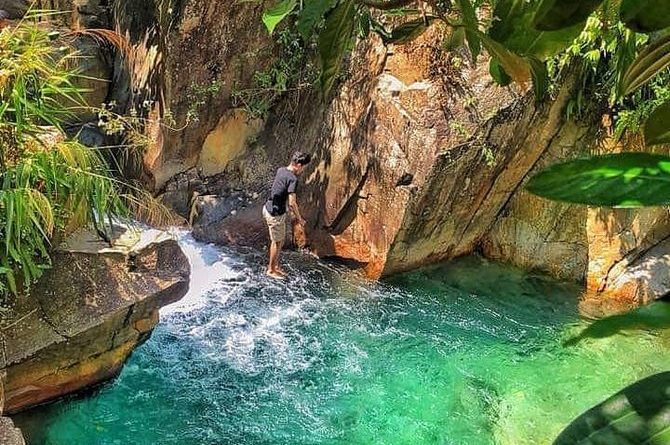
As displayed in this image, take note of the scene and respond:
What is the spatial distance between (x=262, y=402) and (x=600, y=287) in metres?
3.00

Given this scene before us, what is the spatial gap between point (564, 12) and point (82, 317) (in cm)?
313

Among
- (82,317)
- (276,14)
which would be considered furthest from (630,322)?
(82,317)

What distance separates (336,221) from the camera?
518 cm

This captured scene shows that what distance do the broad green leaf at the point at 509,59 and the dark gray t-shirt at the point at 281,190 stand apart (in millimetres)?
4175

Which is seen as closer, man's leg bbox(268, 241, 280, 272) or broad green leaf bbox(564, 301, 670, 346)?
broad green leaf bbox(564, 301, 670, 346)

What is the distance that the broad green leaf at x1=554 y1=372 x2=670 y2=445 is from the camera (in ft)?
1.13

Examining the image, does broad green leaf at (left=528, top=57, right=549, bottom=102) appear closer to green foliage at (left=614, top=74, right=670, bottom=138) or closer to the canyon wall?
the canyon wall

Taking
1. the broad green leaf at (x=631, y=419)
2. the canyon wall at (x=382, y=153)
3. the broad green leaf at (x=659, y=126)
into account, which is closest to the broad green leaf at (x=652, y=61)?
the broad green leaf at (x=659, y=126)

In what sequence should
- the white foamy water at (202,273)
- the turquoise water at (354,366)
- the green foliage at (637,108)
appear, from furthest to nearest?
the white foamy water at (202,273) → the green foliage at (637,108) → the turquoise water at (354,366)

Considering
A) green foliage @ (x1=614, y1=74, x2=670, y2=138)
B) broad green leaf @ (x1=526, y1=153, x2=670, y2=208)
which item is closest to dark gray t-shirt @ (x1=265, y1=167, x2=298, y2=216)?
green foliage @ (x1=614, y1=74, x2=670, y2=138)

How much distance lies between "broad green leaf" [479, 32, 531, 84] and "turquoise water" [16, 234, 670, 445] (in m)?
2.85

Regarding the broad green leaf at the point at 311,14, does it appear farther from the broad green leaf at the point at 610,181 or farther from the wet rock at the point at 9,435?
the wet rock at the point at 9,435

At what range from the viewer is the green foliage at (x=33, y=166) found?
8.42ft

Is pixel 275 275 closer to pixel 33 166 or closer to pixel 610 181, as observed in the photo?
pixel 33 166
